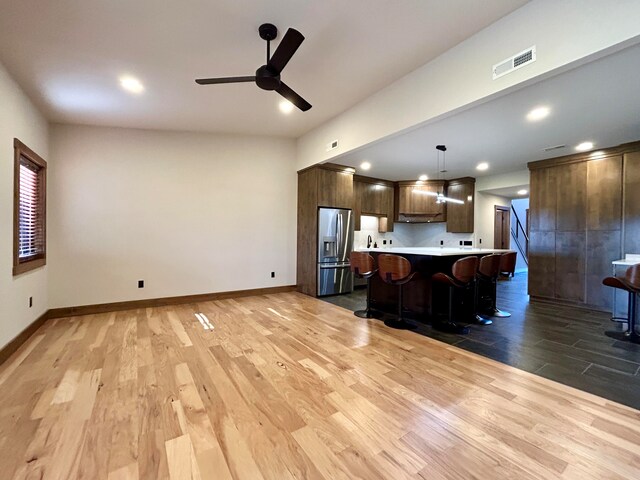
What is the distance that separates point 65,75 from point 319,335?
12.7ft

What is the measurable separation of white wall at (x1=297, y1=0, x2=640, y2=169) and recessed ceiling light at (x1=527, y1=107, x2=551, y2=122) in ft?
4.66

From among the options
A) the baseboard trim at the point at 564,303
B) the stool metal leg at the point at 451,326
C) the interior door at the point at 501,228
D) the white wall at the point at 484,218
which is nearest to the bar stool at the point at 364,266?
the stool metal leg at the point at 451,326

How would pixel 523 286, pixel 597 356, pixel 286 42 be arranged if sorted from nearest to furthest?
pixel 286 42, pixel 597 356, pixel 523 286

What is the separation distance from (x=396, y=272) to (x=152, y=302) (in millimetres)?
3847

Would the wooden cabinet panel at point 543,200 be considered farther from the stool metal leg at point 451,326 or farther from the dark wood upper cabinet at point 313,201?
the dark wood upper cabinet at point 313,201

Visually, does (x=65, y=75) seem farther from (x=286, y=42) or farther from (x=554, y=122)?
(x=554, y=122)

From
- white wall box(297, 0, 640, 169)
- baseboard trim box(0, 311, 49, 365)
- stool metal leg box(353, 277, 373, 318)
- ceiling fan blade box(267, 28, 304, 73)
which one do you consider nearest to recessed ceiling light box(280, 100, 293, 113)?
white wall box(297, 0, 640, 169)

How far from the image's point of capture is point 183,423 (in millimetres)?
1686

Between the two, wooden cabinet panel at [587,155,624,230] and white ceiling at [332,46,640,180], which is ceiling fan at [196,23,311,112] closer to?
white ceiling at [332,46,640,180]

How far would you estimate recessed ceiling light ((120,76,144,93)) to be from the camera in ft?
9.81

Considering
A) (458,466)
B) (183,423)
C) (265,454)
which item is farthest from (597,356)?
(183,423)

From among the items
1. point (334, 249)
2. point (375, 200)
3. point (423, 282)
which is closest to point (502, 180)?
point (375, 200)

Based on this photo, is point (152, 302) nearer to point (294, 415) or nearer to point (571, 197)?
point (294, 415)

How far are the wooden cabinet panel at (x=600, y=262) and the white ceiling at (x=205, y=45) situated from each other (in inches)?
166
